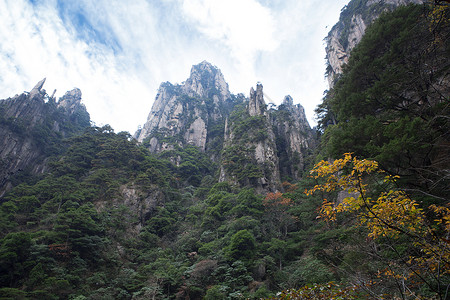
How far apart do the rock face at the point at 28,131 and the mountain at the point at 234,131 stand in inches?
617

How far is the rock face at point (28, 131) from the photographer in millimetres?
29275

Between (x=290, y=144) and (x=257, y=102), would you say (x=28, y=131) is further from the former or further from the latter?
(x=290, y=144)

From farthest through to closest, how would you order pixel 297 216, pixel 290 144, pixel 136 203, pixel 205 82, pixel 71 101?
pixel 205 82 → pixel 71 101 → pixel 290 144 → pixel 136 203 → pixel 297 216

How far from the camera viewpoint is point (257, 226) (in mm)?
18641

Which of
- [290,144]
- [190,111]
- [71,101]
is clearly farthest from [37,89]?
[290,144]

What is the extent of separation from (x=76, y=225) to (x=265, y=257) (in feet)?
45.7

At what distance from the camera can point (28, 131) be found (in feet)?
108

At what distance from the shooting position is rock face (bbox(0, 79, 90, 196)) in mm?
29275

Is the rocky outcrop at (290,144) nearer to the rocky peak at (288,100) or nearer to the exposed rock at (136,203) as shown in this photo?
the rocky peak at (288,100)

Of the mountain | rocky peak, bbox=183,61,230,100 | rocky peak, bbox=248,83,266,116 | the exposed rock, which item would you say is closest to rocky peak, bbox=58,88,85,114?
the mountain

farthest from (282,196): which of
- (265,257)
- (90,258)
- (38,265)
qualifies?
(38,265)

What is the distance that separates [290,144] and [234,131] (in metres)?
9.97

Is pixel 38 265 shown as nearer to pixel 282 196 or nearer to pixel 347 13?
pixel 282 196

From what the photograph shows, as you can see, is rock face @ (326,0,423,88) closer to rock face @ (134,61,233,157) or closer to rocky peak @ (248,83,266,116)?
rocky peak @ (248,83,266,116)
